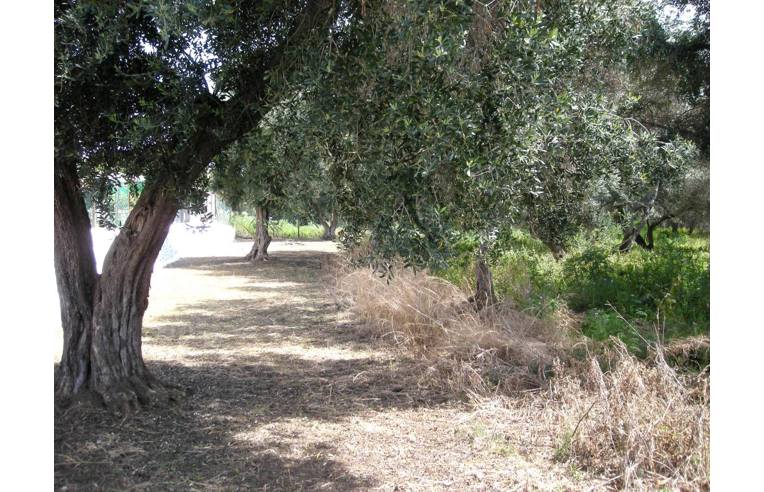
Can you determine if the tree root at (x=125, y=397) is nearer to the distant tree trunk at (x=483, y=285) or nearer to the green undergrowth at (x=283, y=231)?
the distant tree trunk at (x=483, y=285)

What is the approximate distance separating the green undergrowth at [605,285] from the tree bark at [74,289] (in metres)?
4.32

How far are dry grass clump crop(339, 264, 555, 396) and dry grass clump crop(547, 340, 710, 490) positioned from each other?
1.36m

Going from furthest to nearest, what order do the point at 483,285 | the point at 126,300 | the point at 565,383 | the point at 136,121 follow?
the point at 483,285, the point at 565,383, the point at 126,300, the point at 136,121

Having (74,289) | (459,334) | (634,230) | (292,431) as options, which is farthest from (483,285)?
(634,230)

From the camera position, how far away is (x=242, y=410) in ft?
21.2

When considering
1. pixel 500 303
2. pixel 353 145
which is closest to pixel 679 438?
pixel 353 145

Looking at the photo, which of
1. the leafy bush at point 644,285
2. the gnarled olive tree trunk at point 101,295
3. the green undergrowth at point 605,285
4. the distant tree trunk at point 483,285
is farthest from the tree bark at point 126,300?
the leafy bush at point 644,285

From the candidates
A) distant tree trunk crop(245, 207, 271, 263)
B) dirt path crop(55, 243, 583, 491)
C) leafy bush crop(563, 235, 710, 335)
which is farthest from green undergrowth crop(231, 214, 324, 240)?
dirt path crop(55, 243, 583, 491)

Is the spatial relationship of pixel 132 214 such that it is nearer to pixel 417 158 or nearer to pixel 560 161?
pixel 417 158

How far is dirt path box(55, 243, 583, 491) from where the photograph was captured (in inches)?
189

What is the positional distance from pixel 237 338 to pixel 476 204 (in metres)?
6.07

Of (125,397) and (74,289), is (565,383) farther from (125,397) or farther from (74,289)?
(74,289)

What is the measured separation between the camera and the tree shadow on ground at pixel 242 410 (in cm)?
485

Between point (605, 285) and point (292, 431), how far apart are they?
680 centimetres
